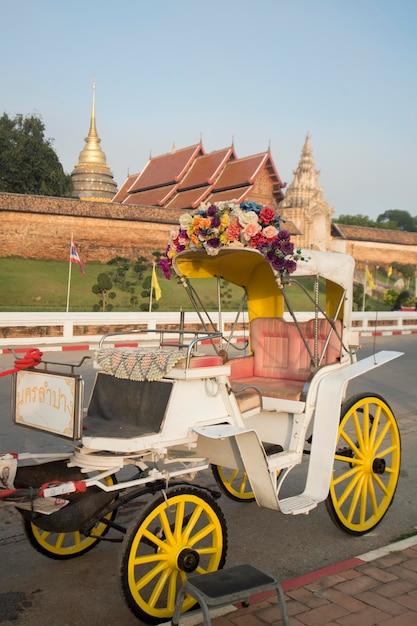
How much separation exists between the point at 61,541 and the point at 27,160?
46.3 meters

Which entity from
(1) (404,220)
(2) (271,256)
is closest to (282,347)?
(2) (271,256)

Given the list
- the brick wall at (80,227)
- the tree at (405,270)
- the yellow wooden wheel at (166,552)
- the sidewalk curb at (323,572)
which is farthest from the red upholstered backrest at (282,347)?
the tree at (405,270)

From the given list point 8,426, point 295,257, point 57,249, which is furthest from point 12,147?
point 295,257

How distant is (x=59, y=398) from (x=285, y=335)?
250 cm

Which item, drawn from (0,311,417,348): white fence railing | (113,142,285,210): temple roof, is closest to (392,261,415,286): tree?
(113,142,285,210): temple roof

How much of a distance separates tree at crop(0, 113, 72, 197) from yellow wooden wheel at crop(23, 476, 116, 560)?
45.6 m

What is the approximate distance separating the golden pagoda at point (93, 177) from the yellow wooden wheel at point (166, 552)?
168ft

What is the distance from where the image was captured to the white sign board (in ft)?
10.9

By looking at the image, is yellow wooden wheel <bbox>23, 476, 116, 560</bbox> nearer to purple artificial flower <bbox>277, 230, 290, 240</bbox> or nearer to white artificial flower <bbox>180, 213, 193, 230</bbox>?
white artificial flower <bbox>180, 213, 193, 230</bbox>

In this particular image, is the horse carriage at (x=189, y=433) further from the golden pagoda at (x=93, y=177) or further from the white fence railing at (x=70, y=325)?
the golden pagoda at (x=93, y=177)

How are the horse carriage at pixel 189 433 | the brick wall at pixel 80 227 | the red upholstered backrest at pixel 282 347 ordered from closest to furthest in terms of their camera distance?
the horse carriage at pixel 189 433
the red upholstered backrest at pixel 282 347
the brick wall at pixel 80 227

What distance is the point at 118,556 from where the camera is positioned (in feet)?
10.3

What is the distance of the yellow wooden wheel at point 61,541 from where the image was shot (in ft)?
12.6

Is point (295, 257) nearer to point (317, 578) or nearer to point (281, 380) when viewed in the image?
point (281, 380)
